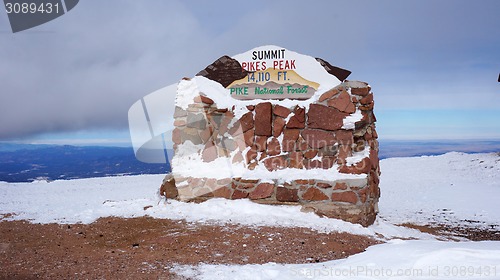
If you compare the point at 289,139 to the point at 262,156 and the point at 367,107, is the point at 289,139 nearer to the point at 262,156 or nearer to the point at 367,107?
the point at 262,156

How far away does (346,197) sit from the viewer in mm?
6957

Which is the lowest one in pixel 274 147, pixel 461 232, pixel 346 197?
pixel 461 232

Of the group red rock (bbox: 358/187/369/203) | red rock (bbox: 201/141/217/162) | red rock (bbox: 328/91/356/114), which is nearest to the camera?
red rock (bbox: 358/187/369/203)

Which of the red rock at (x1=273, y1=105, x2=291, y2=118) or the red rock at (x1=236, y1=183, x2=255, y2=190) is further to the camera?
the red rock at (x1=273, y1=105, x2=291, y2=118)

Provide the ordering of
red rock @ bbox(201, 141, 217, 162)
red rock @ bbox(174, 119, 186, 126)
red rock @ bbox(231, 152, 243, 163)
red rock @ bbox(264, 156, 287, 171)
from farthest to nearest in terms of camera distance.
→ red rock @ bbox(174, 119, 186, 126)
red rock @ bbox(201, 141, 217, 162)
red rock @ bbox(231, 152, 243, 163)
red rock @ bbox(264, 156, 287, 171)

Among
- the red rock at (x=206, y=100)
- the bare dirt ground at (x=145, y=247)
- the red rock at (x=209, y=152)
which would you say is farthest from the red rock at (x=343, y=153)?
the red rock at (x=206, y=100)

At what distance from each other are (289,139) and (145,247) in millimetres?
3251

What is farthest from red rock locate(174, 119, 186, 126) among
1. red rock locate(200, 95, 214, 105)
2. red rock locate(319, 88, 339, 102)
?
red rock locate(319, 88, 339, 102)

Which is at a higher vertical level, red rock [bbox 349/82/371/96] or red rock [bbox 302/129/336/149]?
red rock [bbox 349/82/371/96]

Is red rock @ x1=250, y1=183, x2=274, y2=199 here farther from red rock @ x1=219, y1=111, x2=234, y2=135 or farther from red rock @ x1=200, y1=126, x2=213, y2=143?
red rock @ x1=200, y1=126, x2=213, y2=143

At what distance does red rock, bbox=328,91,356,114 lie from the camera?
285 inches

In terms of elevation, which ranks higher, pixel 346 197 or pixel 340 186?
pixel 340 186

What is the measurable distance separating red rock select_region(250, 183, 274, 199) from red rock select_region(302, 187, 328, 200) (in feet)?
1.90

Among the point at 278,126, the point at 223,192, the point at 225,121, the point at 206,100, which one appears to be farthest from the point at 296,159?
the point at 206,100
